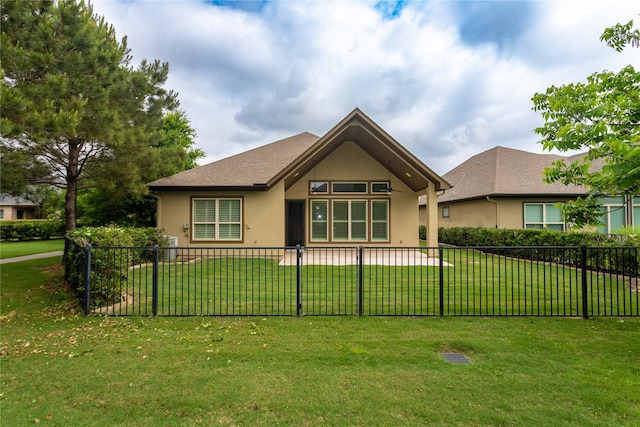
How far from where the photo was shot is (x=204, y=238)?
1377cm

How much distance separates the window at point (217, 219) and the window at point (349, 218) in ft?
14.3

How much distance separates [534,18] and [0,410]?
50.3ft

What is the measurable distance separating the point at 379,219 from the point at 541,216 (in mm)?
8121

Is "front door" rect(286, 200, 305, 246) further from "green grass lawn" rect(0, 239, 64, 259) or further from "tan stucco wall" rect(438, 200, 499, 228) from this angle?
"green grass lawn" rect(0, 239, 64, 259)

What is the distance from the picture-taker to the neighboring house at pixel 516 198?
50.1 feet

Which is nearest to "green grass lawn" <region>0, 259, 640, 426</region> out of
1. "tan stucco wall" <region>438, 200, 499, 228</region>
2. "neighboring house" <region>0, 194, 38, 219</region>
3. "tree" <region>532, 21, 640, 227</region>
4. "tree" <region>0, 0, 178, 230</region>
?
"tree" <region>532, 21, 640, 227</region>

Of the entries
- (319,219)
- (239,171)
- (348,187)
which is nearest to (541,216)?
(348,187)

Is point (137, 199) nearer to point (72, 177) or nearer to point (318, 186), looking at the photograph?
point (72, 177)

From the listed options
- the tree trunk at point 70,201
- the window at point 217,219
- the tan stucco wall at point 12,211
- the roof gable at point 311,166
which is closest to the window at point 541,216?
the roof gable at point 311,166

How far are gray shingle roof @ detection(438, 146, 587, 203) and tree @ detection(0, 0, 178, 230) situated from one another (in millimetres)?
16071

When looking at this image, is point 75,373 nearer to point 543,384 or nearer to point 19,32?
point 543,384

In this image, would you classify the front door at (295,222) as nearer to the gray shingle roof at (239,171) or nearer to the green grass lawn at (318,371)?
the gray shingle roof at (239,171)

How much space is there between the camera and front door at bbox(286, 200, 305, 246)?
15.5 m

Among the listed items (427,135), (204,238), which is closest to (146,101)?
(204,238)
